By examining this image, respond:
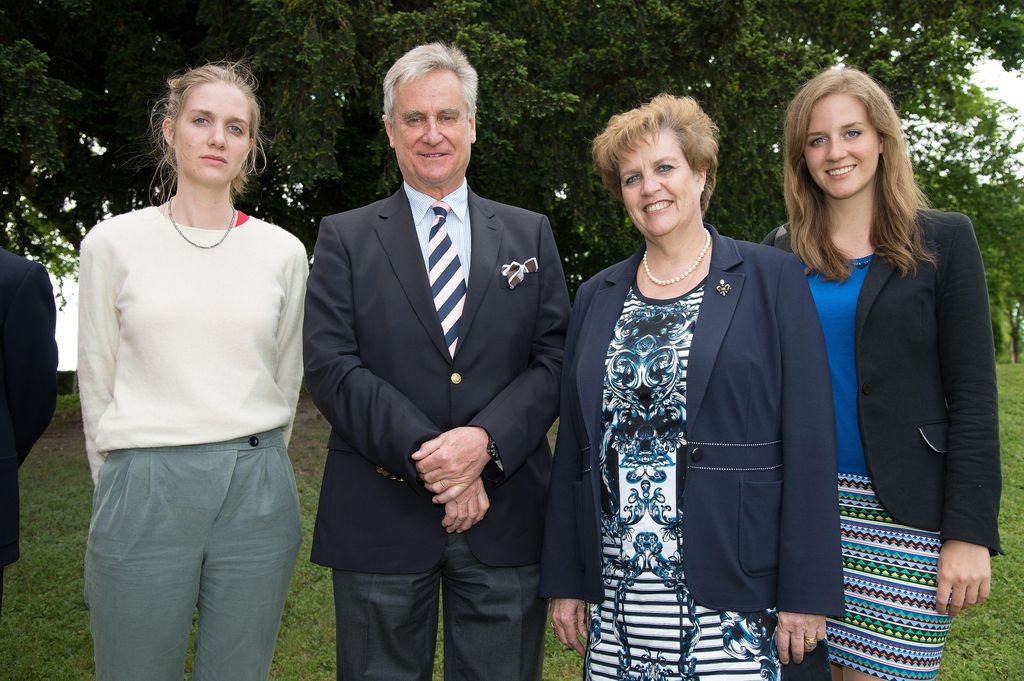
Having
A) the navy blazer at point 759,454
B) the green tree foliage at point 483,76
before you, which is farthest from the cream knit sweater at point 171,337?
the green tree foliage at point 483,76

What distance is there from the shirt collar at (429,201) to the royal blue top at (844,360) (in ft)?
4.32

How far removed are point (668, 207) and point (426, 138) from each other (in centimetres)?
91

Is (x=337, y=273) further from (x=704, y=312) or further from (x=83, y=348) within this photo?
(x=704, y=312)

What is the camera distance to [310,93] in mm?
8930

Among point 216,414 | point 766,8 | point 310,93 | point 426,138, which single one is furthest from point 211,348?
point 766,8

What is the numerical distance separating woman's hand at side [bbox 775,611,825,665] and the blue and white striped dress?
0.11ft

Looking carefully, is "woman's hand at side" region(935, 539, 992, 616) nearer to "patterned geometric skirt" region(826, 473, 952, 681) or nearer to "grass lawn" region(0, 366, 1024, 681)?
"patterned geometric skirt" region(826, 473, 952, 681)

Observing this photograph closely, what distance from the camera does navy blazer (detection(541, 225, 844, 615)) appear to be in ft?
8.30

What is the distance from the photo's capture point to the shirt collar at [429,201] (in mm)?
3189

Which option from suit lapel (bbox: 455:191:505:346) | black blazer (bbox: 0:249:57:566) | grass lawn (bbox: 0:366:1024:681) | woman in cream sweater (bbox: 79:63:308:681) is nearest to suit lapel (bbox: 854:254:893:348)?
suit lapel (bbox: 455:191:505:346)

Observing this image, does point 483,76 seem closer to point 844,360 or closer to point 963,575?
point 844,360

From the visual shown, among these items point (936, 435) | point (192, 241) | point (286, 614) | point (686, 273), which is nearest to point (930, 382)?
point (936, 435)

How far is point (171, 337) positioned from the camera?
2922 mm

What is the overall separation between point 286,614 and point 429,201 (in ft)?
13.6
